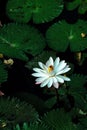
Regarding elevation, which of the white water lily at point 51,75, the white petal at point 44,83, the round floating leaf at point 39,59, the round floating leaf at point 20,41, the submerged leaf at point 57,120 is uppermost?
the white water lily at point 51,75

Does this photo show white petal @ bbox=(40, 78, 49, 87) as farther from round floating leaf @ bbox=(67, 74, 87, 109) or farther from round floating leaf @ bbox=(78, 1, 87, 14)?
round floating leaf @ bbox=(78, 1, 87, 14)

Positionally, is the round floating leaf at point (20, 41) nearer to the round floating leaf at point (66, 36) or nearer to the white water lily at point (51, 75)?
the round floating leaf at point (66, 36)

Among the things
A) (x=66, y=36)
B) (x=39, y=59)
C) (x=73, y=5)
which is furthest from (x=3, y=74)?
(x=73, y=5)

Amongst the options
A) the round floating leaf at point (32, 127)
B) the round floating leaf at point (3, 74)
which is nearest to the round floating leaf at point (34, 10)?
the round floating leaf at point (3, 74)

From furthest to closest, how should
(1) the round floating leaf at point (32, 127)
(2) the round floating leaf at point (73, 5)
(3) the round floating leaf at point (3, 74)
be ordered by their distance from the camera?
(2) the round floating leaf at point (73, 5) < (3) the round floating leaf at point (3, 74) < (1) the round floating leaf at point (32, 127)

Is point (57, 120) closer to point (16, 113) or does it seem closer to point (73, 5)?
point (16, 113)

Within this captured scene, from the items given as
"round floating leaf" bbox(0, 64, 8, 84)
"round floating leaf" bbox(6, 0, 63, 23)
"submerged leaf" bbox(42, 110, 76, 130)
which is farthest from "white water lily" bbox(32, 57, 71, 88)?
"round floating leaf" bbox(6, 0, 63, 23)
